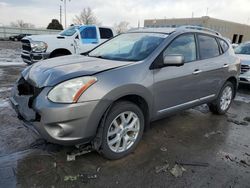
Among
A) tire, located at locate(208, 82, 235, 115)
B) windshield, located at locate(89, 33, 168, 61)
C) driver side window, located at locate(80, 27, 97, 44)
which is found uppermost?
driver side window, located at locate(80, 27, 97, 44)

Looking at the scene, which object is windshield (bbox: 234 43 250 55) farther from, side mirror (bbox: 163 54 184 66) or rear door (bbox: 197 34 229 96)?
side mirror (bbox: 163 54 184 66)

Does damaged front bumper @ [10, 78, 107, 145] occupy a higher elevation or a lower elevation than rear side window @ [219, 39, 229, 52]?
lower

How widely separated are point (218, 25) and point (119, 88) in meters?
40.5

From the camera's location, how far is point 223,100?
5.03m

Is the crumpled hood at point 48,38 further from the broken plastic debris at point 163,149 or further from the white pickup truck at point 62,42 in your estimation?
the broken plastic debris at point 163,149

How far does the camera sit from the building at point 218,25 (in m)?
36.7

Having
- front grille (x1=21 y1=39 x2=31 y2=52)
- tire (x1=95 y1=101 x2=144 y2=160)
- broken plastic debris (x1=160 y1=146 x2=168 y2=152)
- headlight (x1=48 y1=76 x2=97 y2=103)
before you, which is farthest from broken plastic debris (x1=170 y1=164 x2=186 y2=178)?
front grille (x1=21 y1=39 x2=31 y2=52)

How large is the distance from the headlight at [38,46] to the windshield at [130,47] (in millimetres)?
4592

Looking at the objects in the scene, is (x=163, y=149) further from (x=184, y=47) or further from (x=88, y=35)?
(x=88, y=35)

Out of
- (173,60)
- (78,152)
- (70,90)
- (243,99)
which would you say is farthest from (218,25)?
(70,90)

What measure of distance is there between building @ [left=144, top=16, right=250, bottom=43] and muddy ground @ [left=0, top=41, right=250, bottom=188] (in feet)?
118

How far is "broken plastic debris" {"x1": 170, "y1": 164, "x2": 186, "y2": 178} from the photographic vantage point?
278cm

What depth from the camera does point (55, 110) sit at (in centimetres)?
242

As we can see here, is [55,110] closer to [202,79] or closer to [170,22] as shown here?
[202,79]
